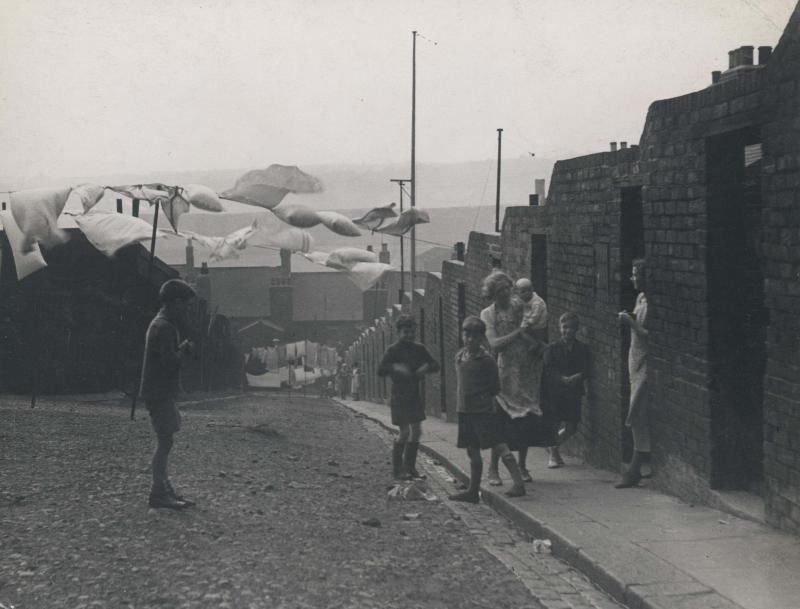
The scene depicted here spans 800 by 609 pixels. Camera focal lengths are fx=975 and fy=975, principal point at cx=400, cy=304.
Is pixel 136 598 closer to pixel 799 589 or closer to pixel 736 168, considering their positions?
pixel 799 589

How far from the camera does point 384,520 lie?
7.14 metres

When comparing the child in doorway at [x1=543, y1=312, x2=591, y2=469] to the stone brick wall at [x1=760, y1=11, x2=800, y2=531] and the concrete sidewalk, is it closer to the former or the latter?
the concrete sidewalk

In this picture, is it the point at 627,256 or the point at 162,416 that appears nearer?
the point at 162,416

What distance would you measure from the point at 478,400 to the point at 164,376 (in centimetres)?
242

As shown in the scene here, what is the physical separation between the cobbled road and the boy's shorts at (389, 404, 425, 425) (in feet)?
2.15

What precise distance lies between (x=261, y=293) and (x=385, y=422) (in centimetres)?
4609

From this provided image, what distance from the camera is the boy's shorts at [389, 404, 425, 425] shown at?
8.70 metres

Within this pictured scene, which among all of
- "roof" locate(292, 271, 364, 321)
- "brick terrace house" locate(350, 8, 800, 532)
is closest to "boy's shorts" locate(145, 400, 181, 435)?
"brick terrace house" locate(350, 8, 800, 532)

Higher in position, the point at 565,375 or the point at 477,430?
the point at 565,375

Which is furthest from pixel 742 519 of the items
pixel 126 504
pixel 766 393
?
pixel 126 504

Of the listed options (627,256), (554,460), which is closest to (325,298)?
(554,460)

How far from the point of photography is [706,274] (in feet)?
22.5

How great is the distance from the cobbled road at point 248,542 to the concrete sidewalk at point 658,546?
0.54ft

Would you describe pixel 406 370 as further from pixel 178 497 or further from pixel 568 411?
pixel 178 497
